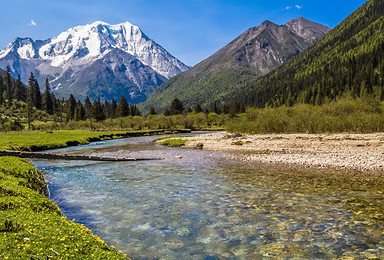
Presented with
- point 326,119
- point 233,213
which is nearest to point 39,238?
point 233,213

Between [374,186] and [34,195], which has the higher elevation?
[34,195]

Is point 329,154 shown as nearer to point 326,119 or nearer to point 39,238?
point 326,119

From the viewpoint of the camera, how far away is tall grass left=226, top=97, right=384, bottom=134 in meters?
46.2

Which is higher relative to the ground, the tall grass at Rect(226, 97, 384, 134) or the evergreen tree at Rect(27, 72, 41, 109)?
the evergreen tree at Rect(27, 72, 41, 109)

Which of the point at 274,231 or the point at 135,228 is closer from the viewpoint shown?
the point at 274,231

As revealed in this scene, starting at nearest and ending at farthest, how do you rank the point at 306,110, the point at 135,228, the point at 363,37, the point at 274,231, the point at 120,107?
1. the point at 274,231
2. the point at 135,228
3. the point at 306,110
4. the point at 120,107
5. the point at 363,37

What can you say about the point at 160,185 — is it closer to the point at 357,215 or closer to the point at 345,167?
the point at 357,215

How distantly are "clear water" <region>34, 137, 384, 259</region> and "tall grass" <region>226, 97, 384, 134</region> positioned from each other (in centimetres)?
3309

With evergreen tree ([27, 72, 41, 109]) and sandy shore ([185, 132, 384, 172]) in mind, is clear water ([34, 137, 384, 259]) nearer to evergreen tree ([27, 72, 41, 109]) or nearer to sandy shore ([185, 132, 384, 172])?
sandy shore ([185, 132, 384, 172])

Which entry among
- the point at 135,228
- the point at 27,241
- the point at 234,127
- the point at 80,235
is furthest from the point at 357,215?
the point at 234,127

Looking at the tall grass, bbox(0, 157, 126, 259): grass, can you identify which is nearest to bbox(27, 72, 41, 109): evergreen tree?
the tall grass

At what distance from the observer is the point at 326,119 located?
167 ft

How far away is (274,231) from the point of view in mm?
10438

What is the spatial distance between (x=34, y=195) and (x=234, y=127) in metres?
63.9
